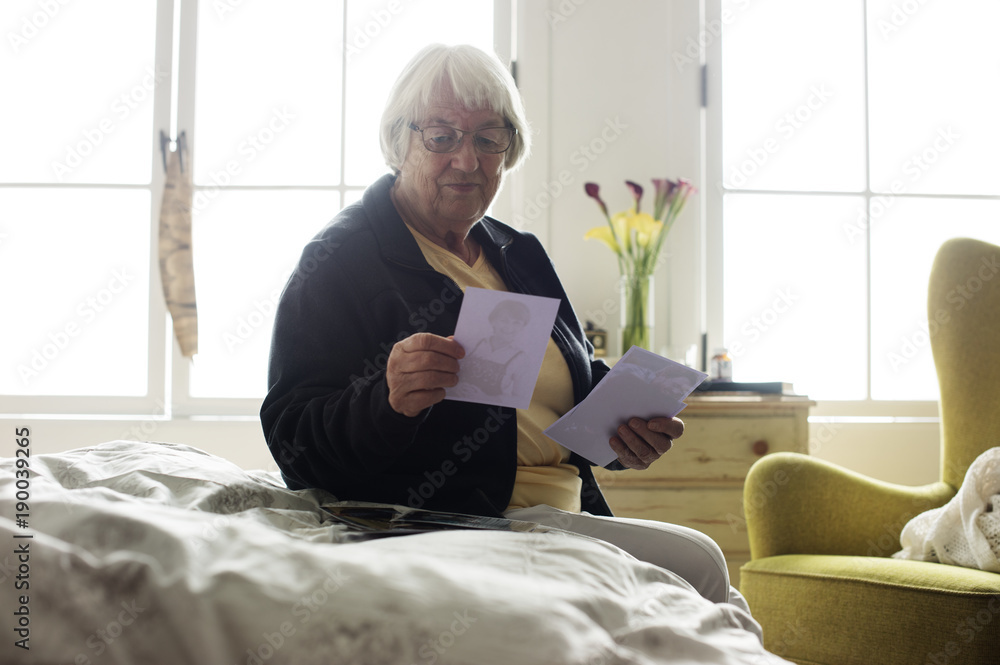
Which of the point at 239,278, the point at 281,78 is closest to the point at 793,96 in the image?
the point at 281,78

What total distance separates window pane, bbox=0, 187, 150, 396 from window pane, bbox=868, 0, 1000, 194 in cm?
250

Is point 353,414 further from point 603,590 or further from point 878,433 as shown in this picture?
point 878,433

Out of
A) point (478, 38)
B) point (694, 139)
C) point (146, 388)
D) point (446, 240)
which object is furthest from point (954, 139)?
point (146, 388)

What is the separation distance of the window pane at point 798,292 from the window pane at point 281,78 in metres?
1.39

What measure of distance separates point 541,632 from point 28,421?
2.29m

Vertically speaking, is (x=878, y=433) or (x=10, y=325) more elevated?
(x=10, y=325)

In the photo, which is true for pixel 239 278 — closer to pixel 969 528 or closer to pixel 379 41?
pixel 379 41

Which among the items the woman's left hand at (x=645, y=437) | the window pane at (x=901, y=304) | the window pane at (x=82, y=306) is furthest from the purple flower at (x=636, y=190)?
the window pane at (x=82, y=306)

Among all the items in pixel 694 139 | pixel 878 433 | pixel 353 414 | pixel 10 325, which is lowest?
pixel 878 433

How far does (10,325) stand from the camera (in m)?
2.35

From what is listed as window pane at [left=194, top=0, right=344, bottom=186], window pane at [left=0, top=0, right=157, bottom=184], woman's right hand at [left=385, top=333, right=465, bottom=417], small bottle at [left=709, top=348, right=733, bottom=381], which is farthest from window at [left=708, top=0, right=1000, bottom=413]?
window pane at [left=0, top=0, right=157, bottom=184]

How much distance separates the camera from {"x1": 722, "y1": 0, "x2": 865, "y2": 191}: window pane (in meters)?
2.43

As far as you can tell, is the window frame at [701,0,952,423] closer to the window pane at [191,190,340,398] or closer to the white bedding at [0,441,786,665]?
the window pane at [191,190,340,398]

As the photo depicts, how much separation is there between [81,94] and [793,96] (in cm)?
240
